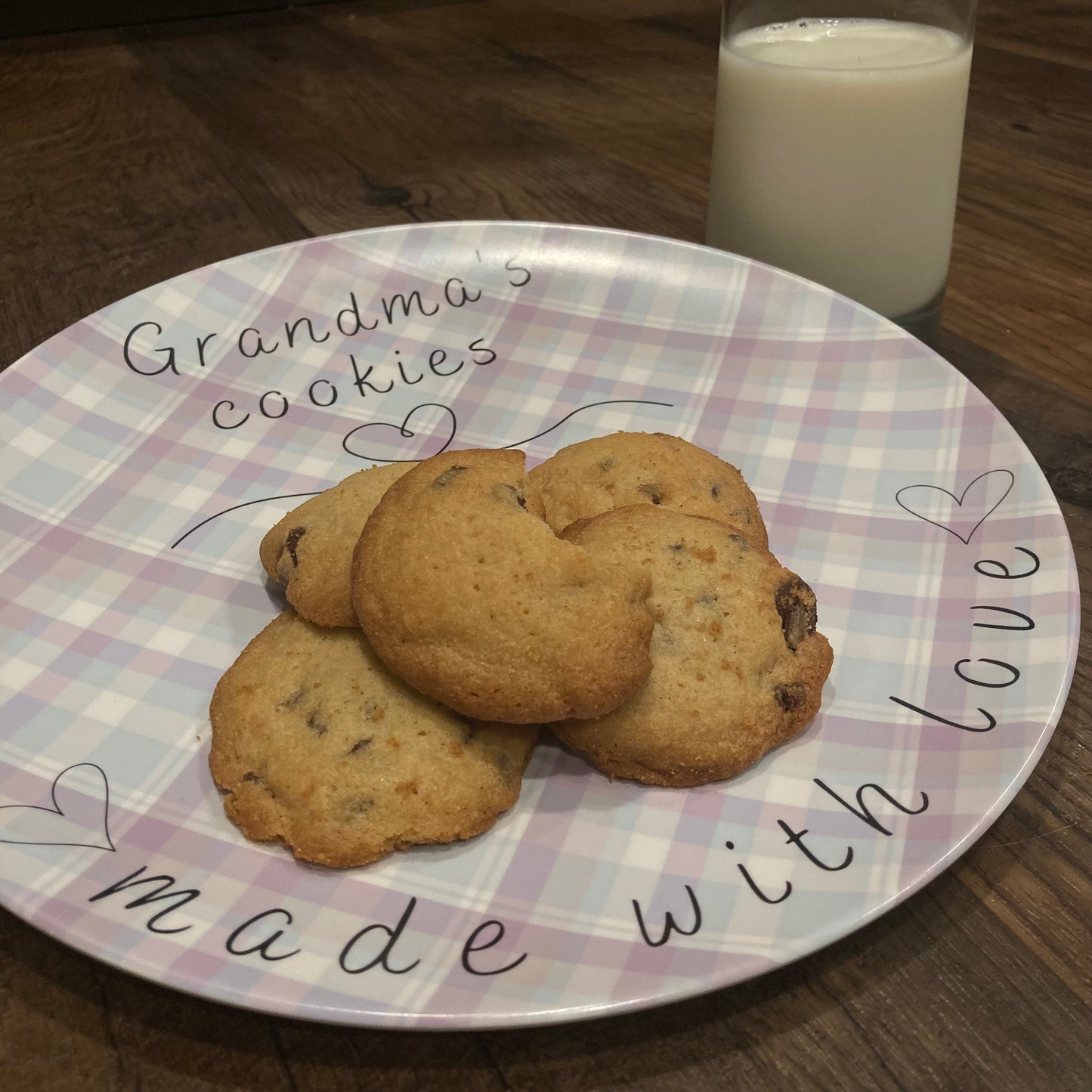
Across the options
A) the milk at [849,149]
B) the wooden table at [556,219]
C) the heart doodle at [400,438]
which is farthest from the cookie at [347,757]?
the milk at [849,149]

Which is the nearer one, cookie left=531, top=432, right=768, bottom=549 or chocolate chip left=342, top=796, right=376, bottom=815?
chocolate chip left=342, top=796, right=376, bottom=815

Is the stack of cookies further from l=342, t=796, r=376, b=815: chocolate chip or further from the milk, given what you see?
the milk

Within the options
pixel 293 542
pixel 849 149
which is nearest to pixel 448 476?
pixel 293 542

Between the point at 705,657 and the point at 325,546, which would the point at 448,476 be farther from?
the point at 705,657

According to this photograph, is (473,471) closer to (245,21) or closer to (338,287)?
(338,287)

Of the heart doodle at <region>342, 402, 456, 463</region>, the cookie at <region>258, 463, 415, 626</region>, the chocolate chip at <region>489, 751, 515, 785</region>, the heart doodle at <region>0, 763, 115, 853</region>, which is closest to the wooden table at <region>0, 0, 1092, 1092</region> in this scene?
the heart doodle at <region>0, 763, 115, 853</region>

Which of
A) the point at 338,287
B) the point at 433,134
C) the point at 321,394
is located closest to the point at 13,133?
the point at 433,134
